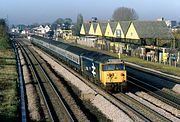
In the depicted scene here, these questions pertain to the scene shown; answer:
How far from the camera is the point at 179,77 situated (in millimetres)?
38438

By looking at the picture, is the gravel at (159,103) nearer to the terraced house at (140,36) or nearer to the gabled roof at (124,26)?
the terraced house at (140,36)

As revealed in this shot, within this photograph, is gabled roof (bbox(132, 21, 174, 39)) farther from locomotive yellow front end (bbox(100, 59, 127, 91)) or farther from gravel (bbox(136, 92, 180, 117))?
locomotive yellow front end (bbox(100, 59, 127, 91))

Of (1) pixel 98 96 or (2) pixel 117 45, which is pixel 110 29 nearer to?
(2) pixel 117 45

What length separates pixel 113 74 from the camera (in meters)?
28.0

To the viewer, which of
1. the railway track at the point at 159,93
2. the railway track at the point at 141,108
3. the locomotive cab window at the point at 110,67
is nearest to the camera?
the railway track at the point at 141,108

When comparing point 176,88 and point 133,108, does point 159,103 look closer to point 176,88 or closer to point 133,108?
point 133,108

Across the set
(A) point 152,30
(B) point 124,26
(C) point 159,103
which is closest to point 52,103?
(C) point 159,103

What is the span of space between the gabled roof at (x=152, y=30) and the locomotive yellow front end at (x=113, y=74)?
4009 cm

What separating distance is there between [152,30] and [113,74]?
4223 centimetres

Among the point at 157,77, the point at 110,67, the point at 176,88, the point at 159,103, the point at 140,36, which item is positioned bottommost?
the point at 157,77

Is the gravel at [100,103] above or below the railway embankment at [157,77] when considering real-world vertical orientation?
above

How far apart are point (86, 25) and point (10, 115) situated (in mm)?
102528

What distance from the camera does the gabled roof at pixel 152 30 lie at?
221 ft

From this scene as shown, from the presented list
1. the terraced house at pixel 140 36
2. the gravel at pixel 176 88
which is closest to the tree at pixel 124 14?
the terraced house at pixel 140 36
